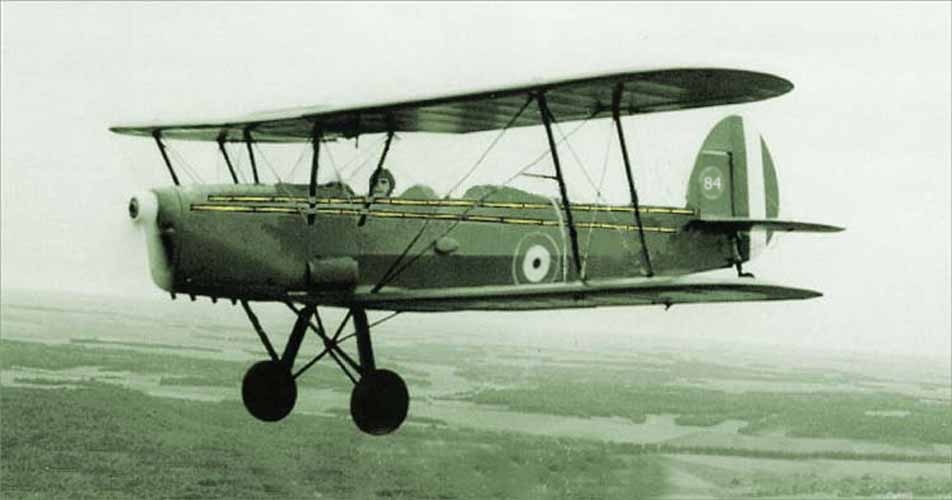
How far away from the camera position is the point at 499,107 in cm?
1150

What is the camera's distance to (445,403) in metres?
126

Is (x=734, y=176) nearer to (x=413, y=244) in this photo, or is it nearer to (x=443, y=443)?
(x=413, y=244)

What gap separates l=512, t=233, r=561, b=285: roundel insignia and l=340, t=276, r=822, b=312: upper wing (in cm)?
88

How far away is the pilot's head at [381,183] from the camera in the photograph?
1148cm

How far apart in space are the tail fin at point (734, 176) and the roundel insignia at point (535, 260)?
3213 millimetres

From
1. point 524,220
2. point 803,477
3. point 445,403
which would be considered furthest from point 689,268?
point 445,403

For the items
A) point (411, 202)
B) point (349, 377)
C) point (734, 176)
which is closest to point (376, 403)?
point (349, 377)

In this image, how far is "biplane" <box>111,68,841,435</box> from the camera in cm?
980

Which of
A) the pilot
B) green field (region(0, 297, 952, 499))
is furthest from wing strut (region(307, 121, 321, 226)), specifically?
green field (region(0, 297, 952, 499))

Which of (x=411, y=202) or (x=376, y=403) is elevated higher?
(x=411, y=202)

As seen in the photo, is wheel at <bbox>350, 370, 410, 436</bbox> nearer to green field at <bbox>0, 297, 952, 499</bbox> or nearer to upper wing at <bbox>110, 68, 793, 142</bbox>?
upper wing at <bbox>110, 68, 793, 142</bbox>

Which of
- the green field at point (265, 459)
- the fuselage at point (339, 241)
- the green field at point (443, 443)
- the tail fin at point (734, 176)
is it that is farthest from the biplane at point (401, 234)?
the green field at point (443, 443)

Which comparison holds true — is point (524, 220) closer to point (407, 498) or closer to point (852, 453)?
point (407, 498)

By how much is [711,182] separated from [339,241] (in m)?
6.14
